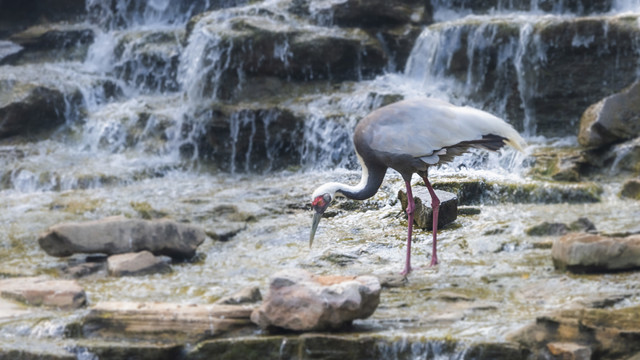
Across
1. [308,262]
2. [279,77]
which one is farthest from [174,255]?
[279,77]

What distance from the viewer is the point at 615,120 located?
980cm

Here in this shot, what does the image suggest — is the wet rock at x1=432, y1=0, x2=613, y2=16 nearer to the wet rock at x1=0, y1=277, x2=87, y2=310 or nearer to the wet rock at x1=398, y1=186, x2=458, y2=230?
the wet rock at x1=398, y1=186, x2=458, y2=230

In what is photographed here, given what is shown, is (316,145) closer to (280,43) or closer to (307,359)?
(280,43)

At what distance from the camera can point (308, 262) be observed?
24.2 feet

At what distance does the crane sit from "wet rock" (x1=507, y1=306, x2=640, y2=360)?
5.73 feet

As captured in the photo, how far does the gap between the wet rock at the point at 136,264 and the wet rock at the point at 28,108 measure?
6.72 m

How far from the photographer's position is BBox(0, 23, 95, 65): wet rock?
1669cm

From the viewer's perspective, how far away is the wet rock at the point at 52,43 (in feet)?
54.7

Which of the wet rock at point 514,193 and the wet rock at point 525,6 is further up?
the wet rock at point 525,6

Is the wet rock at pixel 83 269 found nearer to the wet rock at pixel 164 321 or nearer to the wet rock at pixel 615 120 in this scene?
the wet rock at pixel 164 321

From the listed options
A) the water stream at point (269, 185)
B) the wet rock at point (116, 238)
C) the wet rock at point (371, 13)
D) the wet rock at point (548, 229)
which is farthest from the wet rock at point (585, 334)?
the wet rock at point (371, 13)

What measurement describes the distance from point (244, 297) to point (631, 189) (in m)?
4.28

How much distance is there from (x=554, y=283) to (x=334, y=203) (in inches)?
135

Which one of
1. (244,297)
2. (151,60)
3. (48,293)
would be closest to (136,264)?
(48,293)
